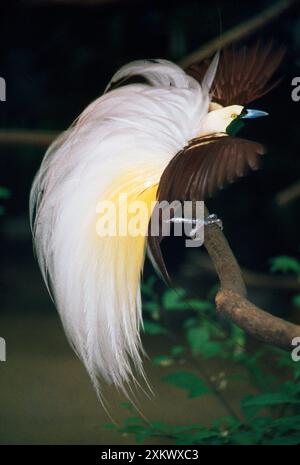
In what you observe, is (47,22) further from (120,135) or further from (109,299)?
(109,299)

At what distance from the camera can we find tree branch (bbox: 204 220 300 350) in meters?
1.89

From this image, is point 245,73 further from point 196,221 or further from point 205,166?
point 196,221

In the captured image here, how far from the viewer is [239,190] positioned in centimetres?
227

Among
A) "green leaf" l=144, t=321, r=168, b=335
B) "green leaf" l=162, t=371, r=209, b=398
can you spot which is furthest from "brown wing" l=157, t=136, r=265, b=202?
"green leaf" l=162, t=371, r=209, b=398

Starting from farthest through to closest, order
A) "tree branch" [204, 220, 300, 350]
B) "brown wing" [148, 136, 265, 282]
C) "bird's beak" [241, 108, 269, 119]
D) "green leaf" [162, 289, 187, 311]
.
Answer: "green leaf" [162, 289, 187, 311]
"bird's beak" [241, 108, 269, 119]
"brown wing" [148, 136, 265, 282]
"tree branch" [204, 220, 300, 350]

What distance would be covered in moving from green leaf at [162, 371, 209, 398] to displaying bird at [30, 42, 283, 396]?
133 millimetres

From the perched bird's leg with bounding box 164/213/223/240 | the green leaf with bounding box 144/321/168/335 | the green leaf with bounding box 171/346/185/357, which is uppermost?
the perched bird's leg with bounding box 164/213/223/240

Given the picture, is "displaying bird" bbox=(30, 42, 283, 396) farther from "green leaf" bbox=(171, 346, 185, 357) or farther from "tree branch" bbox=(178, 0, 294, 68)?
"green leaf" bbox=(171, 346, 185, 357)

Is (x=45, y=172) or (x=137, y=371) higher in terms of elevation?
(x=45, y=172)

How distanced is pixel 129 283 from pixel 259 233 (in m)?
0.40

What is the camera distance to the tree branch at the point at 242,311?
1887 mm

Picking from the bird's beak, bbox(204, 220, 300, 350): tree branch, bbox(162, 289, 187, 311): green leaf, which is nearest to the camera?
bbox(204, 220, 300, 350): tree branch

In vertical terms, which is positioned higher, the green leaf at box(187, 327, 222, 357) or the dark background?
the dark background

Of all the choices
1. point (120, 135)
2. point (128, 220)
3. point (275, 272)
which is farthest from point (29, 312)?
point (275, 272)
